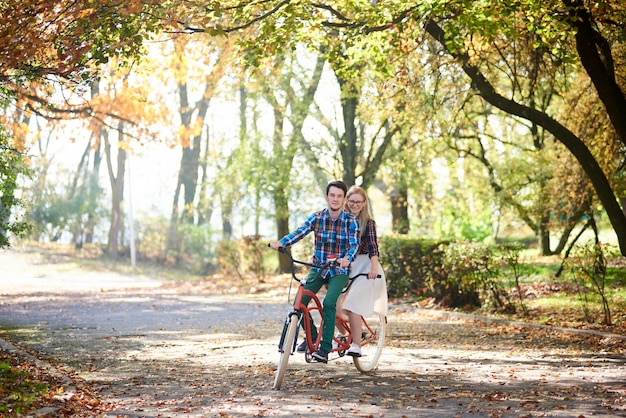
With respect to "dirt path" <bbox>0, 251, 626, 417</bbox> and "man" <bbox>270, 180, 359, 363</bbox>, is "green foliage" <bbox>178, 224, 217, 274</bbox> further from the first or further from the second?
"man" <bbox>270, 180, 359, 363</bbox>

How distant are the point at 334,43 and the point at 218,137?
113 ft

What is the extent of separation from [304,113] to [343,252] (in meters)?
19.8

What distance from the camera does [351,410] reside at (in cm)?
686

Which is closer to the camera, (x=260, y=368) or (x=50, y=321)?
(x=260, y=368)

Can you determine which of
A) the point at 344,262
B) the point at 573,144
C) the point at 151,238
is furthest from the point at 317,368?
the point at 151,238

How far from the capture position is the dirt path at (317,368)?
7086 millimetres

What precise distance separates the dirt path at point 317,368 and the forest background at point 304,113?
2538 mm

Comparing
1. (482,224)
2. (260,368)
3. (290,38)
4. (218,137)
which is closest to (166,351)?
(260,368)

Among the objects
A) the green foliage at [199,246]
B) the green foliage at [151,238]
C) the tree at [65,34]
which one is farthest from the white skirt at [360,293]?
the green foliage at [151,238]

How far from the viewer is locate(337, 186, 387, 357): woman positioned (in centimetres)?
855

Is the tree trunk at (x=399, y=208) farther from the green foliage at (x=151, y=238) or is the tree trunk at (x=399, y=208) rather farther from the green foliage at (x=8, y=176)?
the green foliage at (x=8, y=176)

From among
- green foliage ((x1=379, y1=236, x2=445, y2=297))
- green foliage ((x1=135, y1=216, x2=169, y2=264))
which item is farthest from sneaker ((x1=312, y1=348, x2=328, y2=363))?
green foliage ((x1=135, y1=216, x2=169, y2=264))

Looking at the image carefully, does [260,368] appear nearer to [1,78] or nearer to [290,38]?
[1,78]

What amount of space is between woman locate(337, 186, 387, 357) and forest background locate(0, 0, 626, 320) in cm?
336
